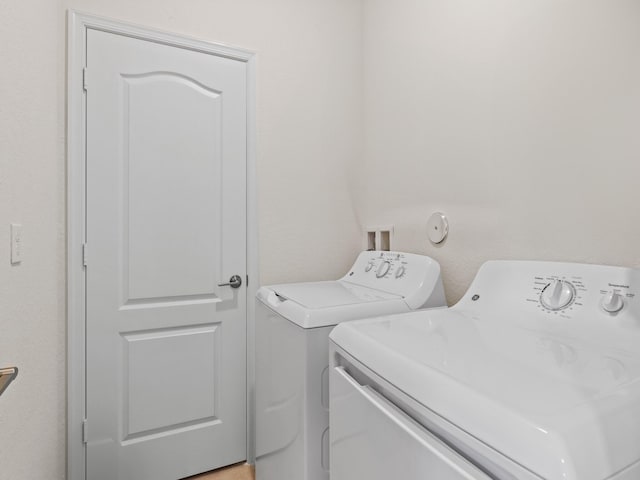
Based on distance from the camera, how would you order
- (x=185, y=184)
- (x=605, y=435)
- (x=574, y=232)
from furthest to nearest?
(x=185, y=184) → (x=574, y=232) → (x=605, y=435)

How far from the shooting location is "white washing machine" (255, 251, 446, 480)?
1083 mm

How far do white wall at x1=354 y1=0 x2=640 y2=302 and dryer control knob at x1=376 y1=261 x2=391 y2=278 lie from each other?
0.61 feet

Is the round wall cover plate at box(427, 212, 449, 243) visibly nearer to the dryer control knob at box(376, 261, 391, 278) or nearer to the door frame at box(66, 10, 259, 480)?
the dryer control knob at box(376, 261, 391, 278)

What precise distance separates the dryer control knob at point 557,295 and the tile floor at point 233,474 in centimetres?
157

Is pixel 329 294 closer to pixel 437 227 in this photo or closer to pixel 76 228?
pixel 437 227

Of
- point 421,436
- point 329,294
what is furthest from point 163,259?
point 421,436

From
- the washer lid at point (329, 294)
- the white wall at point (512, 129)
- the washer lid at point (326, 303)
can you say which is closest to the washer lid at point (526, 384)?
the washer lid at point (326, 303)

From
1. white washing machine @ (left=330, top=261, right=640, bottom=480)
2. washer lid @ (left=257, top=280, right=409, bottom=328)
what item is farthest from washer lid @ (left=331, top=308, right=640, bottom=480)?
washer lid @ (left=257, top=280, right=409, bottom=328)

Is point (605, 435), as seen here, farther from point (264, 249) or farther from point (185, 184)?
point (185, 184)

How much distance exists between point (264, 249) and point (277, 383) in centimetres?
80

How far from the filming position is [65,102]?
1555 mm

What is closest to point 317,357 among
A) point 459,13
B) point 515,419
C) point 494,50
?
point 515,419

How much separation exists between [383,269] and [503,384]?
1.06m

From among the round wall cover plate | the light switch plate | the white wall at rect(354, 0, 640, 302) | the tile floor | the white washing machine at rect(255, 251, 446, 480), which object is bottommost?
the tile floor
